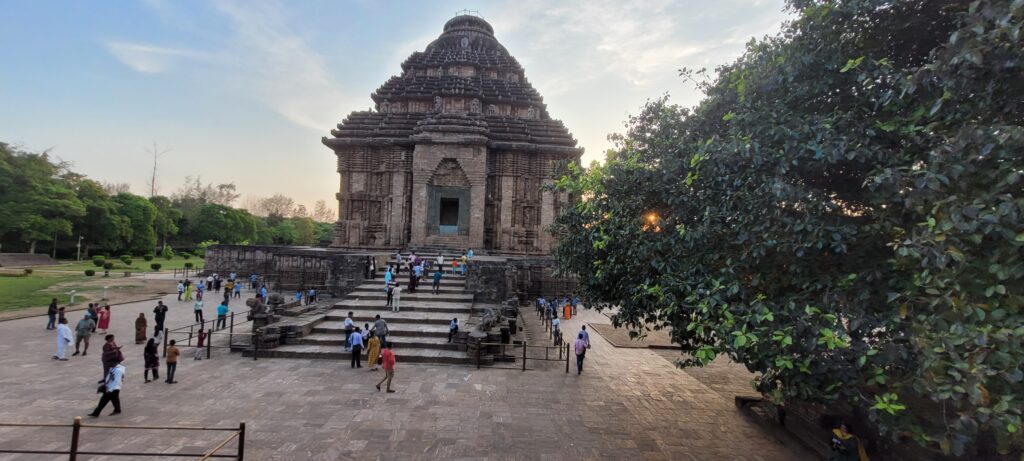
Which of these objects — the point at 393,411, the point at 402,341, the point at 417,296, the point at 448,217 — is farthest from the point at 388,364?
the point at 448,217

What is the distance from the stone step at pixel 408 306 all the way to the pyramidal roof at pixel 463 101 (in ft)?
45.8

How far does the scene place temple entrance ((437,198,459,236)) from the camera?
1020 inches

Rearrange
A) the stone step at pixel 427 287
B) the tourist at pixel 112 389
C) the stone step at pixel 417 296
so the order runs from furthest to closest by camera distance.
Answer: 1. the stone step at pixel 427 287
2. the stone step at pixel 417 296
3. the tourist at pixel 112 389

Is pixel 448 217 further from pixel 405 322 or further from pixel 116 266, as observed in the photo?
pixel 116 266

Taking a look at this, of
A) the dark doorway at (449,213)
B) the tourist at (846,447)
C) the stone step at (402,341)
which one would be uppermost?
the dark doorway at (449,213)

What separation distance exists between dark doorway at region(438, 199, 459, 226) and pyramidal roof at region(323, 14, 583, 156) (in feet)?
14.4

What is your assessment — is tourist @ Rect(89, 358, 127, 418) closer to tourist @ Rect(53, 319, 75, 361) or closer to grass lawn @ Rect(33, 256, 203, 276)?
tourist @ Rect(53, 319, 75, 361)

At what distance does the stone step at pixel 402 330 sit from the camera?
479 inches

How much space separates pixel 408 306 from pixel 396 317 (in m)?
0.98

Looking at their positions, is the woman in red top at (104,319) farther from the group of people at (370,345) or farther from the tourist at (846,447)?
the tourist at (846,447)

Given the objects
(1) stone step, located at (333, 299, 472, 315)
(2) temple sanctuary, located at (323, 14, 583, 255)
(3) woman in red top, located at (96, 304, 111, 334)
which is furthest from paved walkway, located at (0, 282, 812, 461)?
(2) temple sanctuary, located at (323, 14, 583, 255)

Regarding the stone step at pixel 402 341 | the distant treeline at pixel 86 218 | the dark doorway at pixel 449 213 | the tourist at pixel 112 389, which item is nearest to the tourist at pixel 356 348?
the stone step at pixel 402 341

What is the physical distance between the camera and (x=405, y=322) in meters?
12.9

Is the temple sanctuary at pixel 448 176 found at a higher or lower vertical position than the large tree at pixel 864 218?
higher
